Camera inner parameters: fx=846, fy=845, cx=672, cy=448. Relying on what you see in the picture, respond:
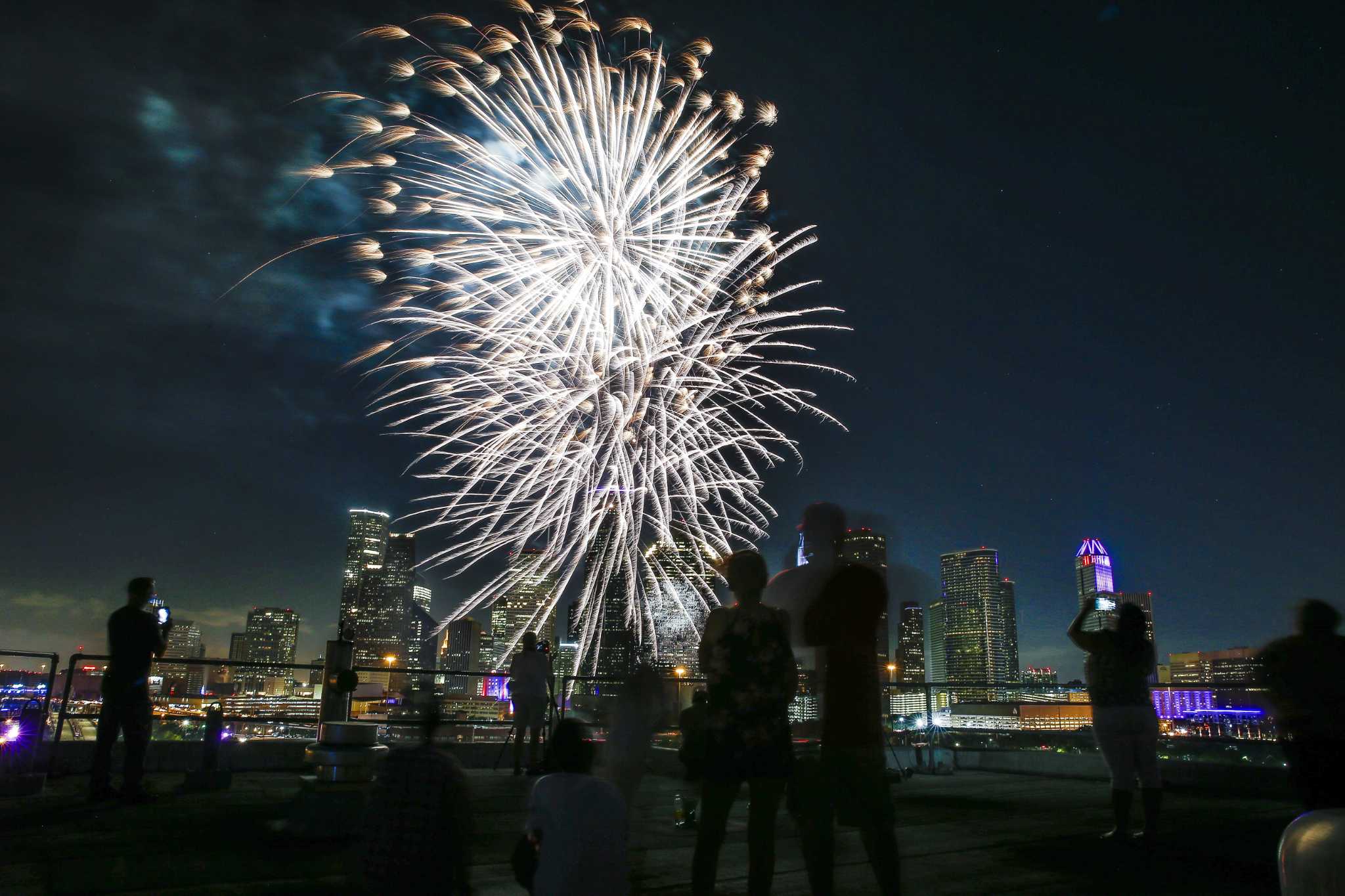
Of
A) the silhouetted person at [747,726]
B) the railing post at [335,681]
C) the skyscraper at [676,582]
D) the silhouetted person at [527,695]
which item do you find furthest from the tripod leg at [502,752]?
the silhouetted person at [747,726]

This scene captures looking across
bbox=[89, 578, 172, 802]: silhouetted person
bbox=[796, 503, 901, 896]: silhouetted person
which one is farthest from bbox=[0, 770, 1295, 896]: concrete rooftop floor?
bbox=[796, 503, 901, 896]: silhouetted person

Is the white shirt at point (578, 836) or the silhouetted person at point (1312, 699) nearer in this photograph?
the white shirt at point (578, 836)

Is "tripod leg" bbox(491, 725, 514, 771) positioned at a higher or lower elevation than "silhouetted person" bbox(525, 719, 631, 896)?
lower

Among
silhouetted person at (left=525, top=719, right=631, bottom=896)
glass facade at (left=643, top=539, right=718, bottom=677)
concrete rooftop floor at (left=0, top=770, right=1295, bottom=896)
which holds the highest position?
glass facade at (left=643, top=539, right=718, bottom=677)

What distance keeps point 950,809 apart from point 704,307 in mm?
9904

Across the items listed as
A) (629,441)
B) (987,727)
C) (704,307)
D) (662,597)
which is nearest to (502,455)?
(629,441)

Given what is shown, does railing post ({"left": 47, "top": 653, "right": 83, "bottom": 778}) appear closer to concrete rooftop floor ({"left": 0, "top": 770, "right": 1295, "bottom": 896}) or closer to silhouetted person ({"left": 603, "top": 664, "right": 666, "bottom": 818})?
concrete rooftop floor ({"left": 0, "top": 770, "right": 1295, "bottom": 896})

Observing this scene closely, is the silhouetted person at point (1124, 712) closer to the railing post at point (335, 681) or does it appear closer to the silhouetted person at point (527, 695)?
the railing post at point (335, 681)

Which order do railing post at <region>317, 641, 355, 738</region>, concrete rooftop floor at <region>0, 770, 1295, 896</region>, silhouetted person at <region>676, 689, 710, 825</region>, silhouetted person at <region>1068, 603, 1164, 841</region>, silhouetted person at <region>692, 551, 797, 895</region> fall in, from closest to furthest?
silhouetted person at <region>692, 551, 797, 895</region>
silhouetted person at <region>676, 689, 710, 825</region>
concrete rooftop floor at <region>0, 770, 1295, 896</region>
silhouetted person at <region>1068, 603, 1164, 841</region>
railing post at <region>317, 641, 355, 738</region>

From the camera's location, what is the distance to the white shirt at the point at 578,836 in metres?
2.80

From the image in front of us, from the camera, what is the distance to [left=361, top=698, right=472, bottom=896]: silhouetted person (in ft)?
9.62

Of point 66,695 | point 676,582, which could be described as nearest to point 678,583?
point 676,582

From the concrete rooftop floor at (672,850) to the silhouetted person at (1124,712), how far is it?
15.1 inches

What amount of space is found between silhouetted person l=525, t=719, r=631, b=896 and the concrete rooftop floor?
0.74 m
